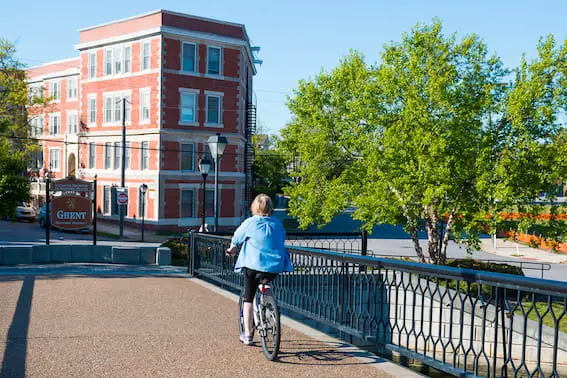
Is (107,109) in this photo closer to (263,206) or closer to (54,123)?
(54,123)

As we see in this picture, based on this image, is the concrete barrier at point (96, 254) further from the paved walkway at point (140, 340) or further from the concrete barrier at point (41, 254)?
the paved walkway at point (140, 340)

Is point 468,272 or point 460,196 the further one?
point 460,196

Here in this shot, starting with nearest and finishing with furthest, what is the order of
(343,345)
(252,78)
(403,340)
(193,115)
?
(343,345), (403,340), (193,115), (252,78)

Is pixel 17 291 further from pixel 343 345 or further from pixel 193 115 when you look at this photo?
pixel 193 115

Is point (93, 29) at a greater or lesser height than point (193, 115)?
greater

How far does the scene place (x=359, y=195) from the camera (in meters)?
27.8

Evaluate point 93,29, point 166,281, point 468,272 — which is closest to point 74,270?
point 166,281

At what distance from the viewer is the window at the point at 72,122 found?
5116cm

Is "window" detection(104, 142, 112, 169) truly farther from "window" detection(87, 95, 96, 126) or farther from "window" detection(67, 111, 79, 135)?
"window" detection(67, 111, 79, 135)

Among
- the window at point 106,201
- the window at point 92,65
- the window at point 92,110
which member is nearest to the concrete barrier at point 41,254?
the window at point 106,201

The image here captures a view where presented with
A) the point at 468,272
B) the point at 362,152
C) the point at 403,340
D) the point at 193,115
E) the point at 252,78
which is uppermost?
the point at 252,78

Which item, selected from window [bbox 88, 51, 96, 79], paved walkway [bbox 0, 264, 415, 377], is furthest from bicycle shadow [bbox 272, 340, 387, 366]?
window [bbox 88, 51, 96, 79]

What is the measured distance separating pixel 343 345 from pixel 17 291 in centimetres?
658

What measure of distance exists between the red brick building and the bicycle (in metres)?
34.9
